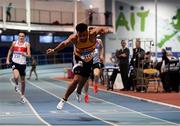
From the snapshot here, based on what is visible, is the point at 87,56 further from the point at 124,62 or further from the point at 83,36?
the point at 124,62

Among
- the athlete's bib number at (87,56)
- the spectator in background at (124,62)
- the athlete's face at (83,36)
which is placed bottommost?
the spectator in background at (124,62)

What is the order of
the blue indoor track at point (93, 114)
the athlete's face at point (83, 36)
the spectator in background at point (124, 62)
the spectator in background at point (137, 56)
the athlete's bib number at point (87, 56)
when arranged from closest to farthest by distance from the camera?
the blue indoor track at point (93, 114) < the athlete's face at point (83, 36) < the athlete's bib number at point (87, 56) < the spectator in background at point (137, 56) < the spectator in background at point (124, 62)

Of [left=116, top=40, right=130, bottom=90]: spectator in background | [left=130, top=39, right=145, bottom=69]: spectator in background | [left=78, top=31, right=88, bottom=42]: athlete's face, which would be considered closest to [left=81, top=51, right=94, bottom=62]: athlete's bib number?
[left=78, top=31, right=88, bottom=42]: athlete's face

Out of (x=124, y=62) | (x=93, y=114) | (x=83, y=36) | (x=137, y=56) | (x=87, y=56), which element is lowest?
(x=93, y=114)

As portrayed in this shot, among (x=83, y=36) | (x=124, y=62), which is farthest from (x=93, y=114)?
(x=124, y=62)

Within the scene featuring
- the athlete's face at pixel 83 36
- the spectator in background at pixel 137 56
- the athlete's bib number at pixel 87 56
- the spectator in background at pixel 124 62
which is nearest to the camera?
the athlete's face at pixel 83 36

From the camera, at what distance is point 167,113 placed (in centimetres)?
1325

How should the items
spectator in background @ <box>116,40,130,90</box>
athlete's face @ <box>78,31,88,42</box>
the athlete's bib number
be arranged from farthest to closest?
spectator in background @ <box>116,40,130,90</box> < the athlete's bib number < athlete's face @ <box>78,31,88,42</box>

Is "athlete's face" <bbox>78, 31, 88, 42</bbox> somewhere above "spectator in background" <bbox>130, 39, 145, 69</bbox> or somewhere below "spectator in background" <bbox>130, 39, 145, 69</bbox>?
above

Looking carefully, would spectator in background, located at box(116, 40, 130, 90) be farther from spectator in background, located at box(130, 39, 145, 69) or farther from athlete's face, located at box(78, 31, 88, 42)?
athlete's face, located at box(78, 31, 88, 42)

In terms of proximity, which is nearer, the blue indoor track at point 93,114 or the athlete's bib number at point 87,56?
the blue indoor track at point 93,114

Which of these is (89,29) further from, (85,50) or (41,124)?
(41,124)

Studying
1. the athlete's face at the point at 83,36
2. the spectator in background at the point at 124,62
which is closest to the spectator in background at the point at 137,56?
the spectator in background at the point at 124,62

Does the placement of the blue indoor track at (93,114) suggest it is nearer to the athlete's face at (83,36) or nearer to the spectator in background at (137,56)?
the athlete's face at (83,36)
